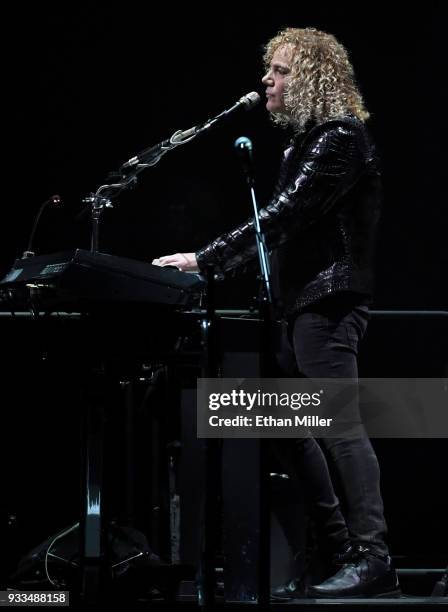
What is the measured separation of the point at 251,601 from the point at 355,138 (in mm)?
1405

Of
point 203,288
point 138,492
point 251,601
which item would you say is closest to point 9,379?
point 138,492

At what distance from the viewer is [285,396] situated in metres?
2.68

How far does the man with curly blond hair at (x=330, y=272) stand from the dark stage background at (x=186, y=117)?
139 centimetres

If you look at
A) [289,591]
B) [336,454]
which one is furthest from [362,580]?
[336,454]

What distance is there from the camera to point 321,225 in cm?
285

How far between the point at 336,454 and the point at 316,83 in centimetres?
120

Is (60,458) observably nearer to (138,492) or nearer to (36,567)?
(138,492)

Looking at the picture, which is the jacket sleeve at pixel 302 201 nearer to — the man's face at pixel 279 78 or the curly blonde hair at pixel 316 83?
the curly blonde hair at pixel 316 83

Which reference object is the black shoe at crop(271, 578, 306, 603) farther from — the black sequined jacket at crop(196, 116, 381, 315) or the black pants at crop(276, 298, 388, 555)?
the black sequined jacket at crop(196, 116, 381, 315)

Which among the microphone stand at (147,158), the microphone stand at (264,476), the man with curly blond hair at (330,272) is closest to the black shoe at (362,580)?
the man with curly blond hair at (330,272)

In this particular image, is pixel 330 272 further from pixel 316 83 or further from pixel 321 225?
pixel 316 83

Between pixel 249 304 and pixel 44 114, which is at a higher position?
pixel 44 114

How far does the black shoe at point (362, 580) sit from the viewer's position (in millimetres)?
2547

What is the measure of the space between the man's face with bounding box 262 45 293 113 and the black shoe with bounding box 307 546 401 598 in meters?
1.45
